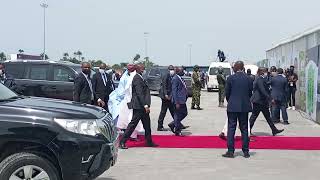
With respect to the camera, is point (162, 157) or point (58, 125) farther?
point (162, 157)

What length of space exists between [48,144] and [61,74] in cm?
1023

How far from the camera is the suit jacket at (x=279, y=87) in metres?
15.9

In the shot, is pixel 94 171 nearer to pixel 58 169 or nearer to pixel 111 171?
pixel 58 169

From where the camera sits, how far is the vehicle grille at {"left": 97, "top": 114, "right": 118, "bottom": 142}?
256 inches

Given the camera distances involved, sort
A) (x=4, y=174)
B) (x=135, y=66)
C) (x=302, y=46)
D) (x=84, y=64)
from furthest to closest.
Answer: (x=302, y=46), (x=84, y=64), (x=135, y=66), (x=4, y=174)

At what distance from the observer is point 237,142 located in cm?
1205

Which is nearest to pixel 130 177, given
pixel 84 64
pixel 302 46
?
pixel 84 64

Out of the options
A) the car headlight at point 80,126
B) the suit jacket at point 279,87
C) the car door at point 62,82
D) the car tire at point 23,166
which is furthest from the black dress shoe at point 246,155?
the car door at point 62,82

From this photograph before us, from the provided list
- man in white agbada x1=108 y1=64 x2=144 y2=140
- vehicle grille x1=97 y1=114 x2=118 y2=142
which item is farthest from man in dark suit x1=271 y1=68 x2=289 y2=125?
vehicle grille x1=97 y1=114 x2=118 y2=142

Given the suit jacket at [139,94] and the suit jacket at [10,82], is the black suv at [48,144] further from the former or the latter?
the suit jacket at [10,82]

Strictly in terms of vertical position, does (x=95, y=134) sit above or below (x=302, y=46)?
below

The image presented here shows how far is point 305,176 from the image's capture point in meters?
8.33

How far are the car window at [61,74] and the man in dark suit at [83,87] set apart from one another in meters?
4.25

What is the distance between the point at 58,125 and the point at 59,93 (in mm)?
9819
